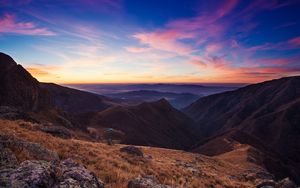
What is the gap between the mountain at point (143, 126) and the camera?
127 metres

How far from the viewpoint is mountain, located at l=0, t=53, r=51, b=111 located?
69.3m

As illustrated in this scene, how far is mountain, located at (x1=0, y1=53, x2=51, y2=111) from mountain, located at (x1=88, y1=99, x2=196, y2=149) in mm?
36984

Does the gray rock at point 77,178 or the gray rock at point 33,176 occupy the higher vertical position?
the gray rock at point 33,176

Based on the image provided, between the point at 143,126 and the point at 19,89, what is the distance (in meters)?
88.2

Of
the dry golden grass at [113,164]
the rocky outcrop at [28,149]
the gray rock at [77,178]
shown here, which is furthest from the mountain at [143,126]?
the gray rock at [77,178]

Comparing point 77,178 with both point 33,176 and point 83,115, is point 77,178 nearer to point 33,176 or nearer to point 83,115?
point 33,176

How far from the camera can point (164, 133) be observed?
171 meters

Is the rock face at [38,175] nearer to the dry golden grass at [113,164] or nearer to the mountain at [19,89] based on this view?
the dry golden grass at [113,164]

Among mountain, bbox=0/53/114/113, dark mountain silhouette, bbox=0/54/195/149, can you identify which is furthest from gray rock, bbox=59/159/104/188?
mountain, bbox=0/53/114/113

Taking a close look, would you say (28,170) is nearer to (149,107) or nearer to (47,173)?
(47,173)

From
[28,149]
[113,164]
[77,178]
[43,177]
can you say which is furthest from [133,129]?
[43,177]

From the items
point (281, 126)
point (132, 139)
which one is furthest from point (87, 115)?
point (281, 126)

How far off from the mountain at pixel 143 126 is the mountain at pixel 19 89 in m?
37.0

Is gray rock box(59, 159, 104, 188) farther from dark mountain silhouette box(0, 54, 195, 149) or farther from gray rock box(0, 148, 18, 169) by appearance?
dark mountain silhouette box(0, 54, 195, 149)
